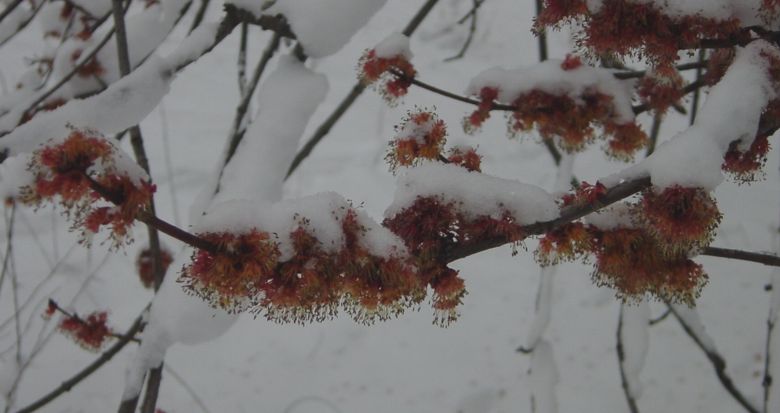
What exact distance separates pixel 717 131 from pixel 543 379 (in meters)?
1.64

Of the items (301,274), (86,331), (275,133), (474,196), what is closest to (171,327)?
(86,331)

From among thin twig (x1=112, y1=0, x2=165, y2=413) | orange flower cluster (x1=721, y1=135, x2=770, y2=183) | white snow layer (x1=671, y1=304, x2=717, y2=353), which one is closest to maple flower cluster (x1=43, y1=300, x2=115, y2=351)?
thin twig (x1=112, y1=0, x2=165, y2=413)

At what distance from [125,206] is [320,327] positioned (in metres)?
2.66

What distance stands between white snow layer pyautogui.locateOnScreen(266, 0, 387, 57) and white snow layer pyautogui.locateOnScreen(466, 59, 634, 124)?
0.42 m

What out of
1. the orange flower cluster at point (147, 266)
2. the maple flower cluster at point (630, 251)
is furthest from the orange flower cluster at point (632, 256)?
the orange flower cluster at point (147, 266)

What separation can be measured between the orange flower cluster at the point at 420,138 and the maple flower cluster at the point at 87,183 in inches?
17.1

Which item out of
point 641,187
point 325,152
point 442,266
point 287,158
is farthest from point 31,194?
point 325,152

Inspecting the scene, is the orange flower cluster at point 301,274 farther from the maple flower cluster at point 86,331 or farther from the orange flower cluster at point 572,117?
the maple flower cluster at point 86,331

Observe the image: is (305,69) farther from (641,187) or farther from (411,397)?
(411,397)

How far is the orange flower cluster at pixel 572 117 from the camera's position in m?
1.39

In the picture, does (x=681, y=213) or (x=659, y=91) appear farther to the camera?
(x=659, y=91)

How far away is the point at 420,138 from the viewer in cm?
99

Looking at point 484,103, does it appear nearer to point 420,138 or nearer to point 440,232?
point 420,138

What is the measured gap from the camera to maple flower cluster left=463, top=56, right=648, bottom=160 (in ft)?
4.56
